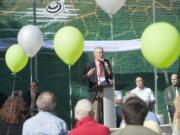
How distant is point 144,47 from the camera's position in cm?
772

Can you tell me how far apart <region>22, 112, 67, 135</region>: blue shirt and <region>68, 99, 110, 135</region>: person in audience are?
0.41 metres

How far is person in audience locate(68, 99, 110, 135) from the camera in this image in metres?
6.16

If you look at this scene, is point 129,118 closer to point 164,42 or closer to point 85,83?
point 164,42

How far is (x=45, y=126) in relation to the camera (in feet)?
21.7

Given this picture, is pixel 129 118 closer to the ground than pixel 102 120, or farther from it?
farther from it

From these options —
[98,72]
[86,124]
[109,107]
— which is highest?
[98,72]

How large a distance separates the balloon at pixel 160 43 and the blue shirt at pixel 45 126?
1.67 metres

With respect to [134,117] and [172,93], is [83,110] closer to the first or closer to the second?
[134,117]

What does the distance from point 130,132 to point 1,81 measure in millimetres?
10078

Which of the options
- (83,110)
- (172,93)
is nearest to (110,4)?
(172,93)

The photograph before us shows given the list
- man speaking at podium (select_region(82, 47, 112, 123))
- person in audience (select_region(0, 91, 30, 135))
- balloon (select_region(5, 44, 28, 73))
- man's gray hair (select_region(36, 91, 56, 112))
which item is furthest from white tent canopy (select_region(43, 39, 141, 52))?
man's gray hair (select_region(36, 91, 56, 112))

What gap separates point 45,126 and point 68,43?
2702 millimetres

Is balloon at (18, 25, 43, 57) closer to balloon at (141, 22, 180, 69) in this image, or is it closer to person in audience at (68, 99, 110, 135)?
balloon at (141, 22, 180, 69)

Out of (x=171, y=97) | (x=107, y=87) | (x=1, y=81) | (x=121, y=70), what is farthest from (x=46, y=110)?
(x=121, y=70)
